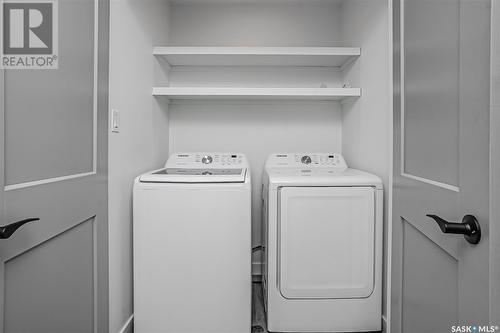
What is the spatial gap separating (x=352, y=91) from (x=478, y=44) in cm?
135

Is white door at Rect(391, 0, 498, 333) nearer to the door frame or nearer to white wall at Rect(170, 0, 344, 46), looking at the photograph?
the door frame

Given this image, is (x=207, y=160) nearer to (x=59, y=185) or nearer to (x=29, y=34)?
(x=59, y=185)

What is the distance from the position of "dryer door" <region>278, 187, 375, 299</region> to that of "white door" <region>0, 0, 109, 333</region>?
941 millimetres

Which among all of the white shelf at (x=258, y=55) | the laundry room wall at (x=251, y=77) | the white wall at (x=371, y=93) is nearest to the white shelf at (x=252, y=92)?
the white wall at (x=371, y=93)

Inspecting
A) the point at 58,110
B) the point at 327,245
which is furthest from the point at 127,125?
the point at 327,245

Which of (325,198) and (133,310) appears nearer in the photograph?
(325,198)

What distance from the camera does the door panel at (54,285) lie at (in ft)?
2.75

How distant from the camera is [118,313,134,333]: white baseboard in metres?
1.54

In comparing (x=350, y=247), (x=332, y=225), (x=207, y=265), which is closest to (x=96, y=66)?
(x=207, y=265)

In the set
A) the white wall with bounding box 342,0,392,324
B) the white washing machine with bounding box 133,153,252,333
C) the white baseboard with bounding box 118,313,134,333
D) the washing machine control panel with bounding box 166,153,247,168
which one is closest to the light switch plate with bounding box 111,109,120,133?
the white washing machine with bounding box 133,153,252,333

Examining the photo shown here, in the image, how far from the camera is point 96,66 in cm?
123

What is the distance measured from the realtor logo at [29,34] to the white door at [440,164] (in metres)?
1.22

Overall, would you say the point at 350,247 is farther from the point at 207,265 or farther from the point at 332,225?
the point at 207,265

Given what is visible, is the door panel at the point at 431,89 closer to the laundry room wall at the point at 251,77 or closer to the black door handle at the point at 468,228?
the black door handle at the point at 468,228
